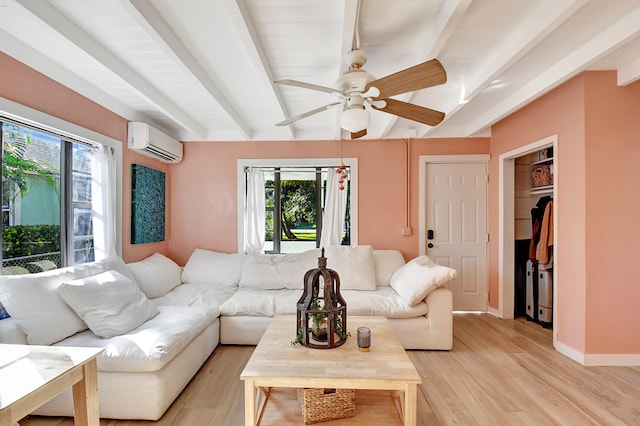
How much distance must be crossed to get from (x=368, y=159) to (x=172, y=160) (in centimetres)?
250

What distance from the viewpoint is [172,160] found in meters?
3.88

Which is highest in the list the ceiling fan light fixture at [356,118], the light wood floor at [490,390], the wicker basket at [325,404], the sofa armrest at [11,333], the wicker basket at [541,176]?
the ceiling fan light fixture at [356,118]

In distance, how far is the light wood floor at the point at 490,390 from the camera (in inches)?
74.6

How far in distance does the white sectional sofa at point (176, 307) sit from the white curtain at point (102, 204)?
231 millimetres

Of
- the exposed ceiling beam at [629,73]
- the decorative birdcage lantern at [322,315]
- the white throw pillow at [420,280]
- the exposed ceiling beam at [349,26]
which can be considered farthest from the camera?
the white throw pillow at [420,280]

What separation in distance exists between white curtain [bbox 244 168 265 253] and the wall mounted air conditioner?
99cm

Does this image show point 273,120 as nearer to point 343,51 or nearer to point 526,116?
point 343,51

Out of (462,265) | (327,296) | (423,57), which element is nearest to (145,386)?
(327,296)

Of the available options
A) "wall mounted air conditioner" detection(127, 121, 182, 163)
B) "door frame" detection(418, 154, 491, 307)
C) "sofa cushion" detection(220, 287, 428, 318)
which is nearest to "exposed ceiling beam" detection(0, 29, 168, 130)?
"wall mounted air conditioner" detection(127, 121, 182, 163)

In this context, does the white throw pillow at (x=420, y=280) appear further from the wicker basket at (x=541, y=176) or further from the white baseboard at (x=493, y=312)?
the wicker basket at (x=541, y=176)

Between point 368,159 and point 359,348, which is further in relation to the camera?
point 368,159

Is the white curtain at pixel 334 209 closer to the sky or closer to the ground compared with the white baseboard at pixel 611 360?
closer to the sky

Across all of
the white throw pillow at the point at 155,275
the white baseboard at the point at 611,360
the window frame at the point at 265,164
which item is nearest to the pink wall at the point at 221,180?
the window frame at the point at 265,164

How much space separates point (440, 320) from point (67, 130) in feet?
11.6
